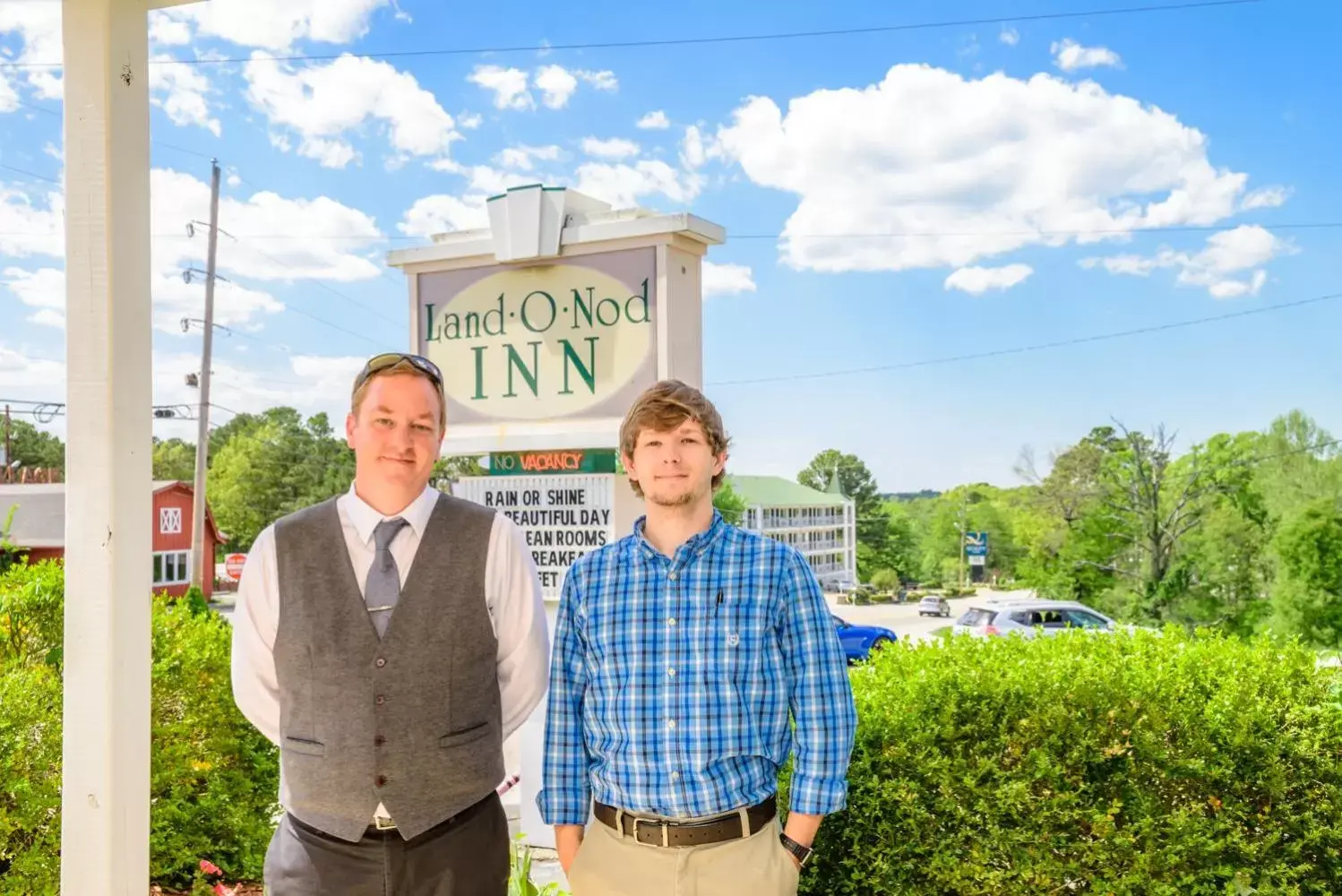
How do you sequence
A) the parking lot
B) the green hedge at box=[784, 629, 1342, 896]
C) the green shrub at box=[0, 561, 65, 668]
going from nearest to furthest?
the green hedge at box=[784, 629, 1342, 896] → the green shrub at box=[0, 561, 65, 668] → the parking lot

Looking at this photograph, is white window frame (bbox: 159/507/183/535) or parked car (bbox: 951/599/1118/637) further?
white window frame (bbox: 159/507/183/535)

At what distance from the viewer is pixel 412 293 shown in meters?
5.06

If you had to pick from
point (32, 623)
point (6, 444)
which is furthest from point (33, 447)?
point (32, 623)

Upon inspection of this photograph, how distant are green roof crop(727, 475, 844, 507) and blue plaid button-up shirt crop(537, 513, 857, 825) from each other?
172ft

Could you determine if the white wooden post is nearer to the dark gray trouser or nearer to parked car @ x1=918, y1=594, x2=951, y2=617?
the dark gray trouser

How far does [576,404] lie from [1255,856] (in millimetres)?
3112

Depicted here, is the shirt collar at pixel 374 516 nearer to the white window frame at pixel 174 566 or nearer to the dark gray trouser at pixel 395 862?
the dark gray trouser at pixel 395 862

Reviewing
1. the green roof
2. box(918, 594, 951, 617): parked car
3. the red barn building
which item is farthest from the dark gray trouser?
the green roof

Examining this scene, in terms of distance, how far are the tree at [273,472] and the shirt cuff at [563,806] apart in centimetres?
4143

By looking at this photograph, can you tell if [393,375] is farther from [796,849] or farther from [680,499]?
[796,849]

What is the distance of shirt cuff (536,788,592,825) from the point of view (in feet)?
7.09

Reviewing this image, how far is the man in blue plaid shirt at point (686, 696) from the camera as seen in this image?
6.70 feet

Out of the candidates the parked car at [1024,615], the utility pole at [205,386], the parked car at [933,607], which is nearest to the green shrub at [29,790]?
the parked car at [1024,615]

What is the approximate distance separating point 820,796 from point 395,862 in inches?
32.9
